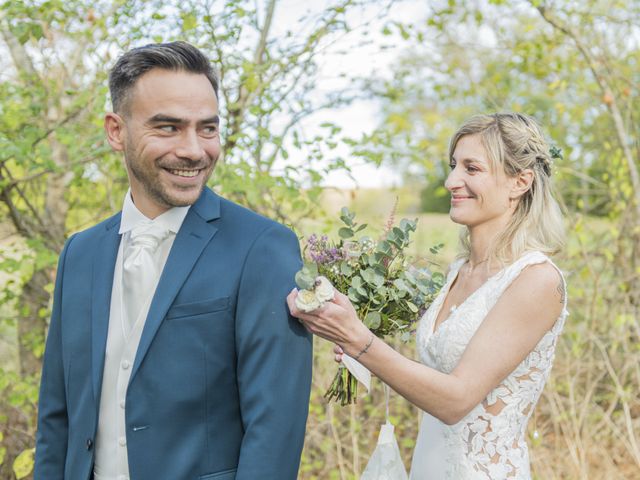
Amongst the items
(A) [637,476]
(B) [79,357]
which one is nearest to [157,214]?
(B) [79,357]

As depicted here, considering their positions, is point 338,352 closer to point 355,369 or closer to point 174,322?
point 355,369

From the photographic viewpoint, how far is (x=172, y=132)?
1995mm

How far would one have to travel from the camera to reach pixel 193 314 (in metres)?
1.88

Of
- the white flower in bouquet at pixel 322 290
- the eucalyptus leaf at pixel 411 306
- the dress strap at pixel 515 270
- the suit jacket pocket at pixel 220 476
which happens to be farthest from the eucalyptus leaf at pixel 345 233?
the suit jacket pocket at pixel 220 476

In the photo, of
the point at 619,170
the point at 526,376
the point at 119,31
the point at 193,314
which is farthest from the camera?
the point at 619,170

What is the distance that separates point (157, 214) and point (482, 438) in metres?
1.34

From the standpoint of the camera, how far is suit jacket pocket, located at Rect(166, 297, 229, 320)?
1.88m

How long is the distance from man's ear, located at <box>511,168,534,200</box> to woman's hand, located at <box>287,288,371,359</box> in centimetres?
88

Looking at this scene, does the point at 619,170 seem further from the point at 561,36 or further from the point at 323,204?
the point at 323,204

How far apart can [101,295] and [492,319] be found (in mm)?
1227

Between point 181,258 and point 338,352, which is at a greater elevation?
point 181,258

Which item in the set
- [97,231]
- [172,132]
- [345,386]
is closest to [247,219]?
[172,132]

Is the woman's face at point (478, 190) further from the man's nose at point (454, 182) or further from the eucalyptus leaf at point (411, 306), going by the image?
the eucalyptus leaf at point (411, 306)

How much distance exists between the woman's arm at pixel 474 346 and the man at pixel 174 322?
0.16m
